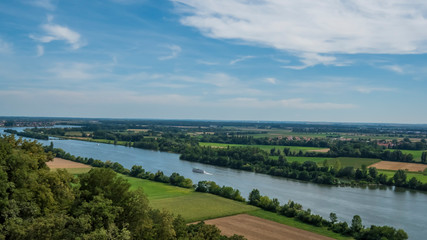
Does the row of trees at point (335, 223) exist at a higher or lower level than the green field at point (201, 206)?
higher

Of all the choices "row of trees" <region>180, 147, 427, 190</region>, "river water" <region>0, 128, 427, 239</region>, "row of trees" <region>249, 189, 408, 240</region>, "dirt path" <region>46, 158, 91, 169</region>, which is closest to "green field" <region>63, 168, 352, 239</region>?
"row of trees" <region>249, 189, 408, 240</region>

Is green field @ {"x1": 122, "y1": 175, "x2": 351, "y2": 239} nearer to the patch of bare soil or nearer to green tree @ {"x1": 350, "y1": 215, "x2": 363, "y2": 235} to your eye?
green tree @ {"x1": 350, "y1": 215, "x2": 363, "y2": 235}

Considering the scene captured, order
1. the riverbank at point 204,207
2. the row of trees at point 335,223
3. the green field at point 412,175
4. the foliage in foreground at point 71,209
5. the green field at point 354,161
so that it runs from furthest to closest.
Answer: the green field at point 354,161 < the green field at point 412,175 < the riverbank at point 204,207 < the row of trees at point 335,223 < the foliage in foreground at point 71,209

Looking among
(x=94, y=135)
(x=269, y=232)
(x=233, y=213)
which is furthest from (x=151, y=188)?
(x=94, y=135)

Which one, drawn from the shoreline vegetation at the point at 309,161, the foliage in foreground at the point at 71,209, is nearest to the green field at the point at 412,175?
the shoreline vegetation at the point at 309,161

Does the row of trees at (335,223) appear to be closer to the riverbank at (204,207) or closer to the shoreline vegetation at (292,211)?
the shoreline vegetation at (292,211)

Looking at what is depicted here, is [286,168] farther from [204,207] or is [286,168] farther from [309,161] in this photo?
[204,207]

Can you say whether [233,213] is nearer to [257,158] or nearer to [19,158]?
[19,158]
